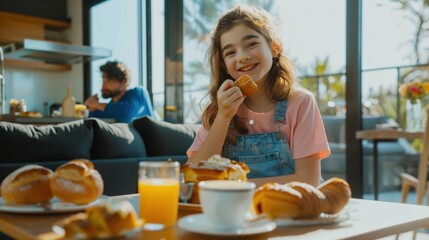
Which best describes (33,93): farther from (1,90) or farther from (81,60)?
(1,90)

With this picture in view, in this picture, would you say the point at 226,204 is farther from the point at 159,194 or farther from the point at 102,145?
the point at 102,145

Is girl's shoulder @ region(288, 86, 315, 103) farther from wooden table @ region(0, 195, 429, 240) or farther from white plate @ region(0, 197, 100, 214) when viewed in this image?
white plate @ region(0, 197, 100, 214)

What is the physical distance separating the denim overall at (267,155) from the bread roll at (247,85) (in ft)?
0.54

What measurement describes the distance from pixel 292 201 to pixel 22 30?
609 centimetres

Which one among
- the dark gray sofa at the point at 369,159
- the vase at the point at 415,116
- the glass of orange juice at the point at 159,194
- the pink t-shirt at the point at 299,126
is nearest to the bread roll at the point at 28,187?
the glass of orange juice at the point at 159,194

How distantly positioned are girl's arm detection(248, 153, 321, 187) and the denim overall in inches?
1.8

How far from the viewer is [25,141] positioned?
6.02 ft

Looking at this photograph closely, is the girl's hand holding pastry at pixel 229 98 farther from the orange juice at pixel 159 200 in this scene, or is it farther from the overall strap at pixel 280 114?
the orange juice at pixel 159 200

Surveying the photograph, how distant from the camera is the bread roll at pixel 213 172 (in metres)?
0.87

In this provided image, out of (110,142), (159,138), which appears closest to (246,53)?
(110,142)

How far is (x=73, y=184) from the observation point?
822 mm

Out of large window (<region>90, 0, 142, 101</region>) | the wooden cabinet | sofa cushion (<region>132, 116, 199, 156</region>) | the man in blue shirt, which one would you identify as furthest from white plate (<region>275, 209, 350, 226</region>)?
the wooden cabinet

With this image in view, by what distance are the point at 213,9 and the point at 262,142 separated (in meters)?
3.29

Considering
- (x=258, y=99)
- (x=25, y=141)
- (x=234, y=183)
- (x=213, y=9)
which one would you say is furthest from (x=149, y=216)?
(x=213, y=9)
